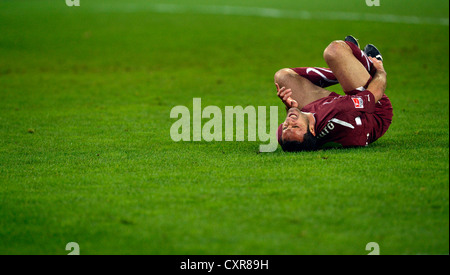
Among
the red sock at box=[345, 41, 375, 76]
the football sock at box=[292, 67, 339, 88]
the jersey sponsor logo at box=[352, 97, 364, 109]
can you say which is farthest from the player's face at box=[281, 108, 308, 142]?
the red sock at box=[345, 41, 375, 76]

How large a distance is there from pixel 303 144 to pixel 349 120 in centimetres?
68

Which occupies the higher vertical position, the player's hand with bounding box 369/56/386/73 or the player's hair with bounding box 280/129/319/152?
the player's hand with bounding box 369/56/386/73

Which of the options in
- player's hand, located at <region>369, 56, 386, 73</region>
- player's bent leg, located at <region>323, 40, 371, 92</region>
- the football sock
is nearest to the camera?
player's bent leg, located at <region>323, 40, 371, 92</region>

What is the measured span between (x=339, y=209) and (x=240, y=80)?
34.6 feet

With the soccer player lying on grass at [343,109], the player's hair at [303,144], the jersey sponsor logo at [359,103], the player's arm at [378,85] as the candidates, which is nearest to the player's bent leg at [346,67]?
the soccer player lying on grass at [343,109]

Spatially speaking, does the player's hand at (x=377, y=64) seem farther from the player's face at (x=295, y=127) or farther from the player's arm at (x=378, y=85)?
the player's face at (x=295, y=127)

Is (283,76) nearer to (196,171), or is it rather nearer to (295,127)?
(295,127)

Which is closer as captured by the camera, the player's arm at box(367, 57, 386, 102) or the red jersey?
the red jersey

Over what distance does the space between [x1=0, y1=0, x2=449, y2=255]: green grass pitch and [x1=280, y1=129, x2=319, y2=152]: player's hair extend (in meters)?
0.19

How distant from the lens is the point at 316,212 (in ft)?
18.5

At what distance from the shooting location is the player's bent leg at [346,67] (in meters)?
7.96

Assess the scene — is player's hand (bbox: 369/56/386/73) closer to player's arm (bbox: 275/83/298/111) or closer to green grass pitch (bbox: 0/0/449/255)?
green grass pitch (bbox: 0/0/449/255)

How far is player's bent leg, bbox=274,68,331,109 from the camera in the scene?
28.0ft

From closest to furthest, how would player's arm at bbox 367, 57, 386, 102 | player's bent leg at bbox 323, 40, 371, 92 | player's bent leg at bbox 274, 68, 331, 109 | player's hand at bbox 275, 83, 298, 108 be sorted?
player's arm at bbox 367, 57, 386, 102, player's bent leg at bbox 323, 40, 371, 92, player's hand at bbox 275, 83, 298, 108, player's bent leg at bbox 274, 68, 331, 109
